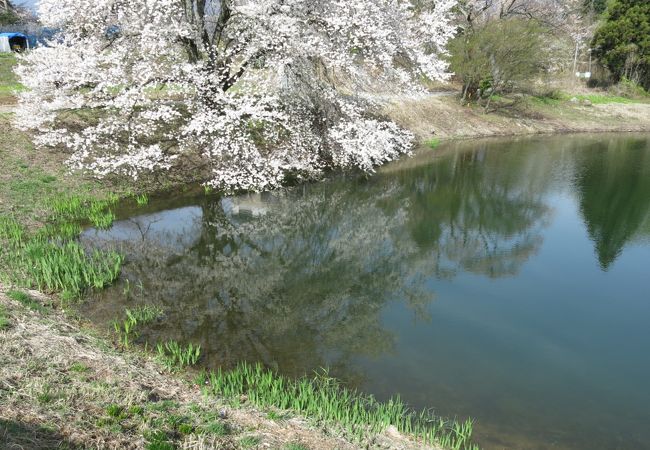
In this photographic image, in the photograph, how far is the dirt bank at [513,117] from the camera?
109 feet

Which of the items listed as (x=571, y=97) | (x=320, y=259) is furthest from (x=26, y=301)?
(x=571, y=97)

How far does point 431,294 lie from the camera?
11.5 meters

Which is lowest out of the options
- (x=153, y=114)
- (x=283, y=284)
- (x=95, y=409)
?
(x=283, y=284)

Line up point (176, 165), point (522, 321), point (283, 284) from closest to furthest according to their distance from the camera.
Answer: point (522, 321) → point (283, 284) → point (176, 165)

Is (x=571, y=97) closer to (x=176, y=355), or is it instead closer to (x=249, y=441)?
(x=176, y=355)

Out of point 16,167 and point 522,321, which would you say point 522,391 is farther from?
point 16,167

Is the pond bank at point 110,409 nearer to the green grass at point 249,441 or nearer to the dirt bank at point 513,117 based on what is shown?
the green grass at point 249,441

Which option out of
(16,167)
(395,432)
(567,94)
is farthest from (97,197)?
(567,94)

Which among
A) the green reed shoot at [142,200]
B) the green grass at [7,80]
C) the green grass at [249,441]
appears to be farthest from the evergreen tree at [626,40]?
the green grass at [249,441]

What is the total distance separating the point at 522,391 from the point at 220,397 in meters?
4.98

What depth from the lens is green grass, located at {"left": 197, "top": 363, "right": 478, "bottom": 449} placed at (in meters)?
6.36

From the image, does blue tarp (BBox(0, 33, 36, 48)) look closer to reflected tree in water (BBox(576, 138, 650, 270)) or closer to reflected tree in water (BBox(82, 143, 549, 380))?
reflected tree in water (BBox(82, 143, 549, 380))

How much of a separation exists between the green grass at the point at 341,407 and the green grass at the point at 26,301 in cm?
345

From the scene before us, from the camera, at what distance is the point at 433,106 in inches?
1410
